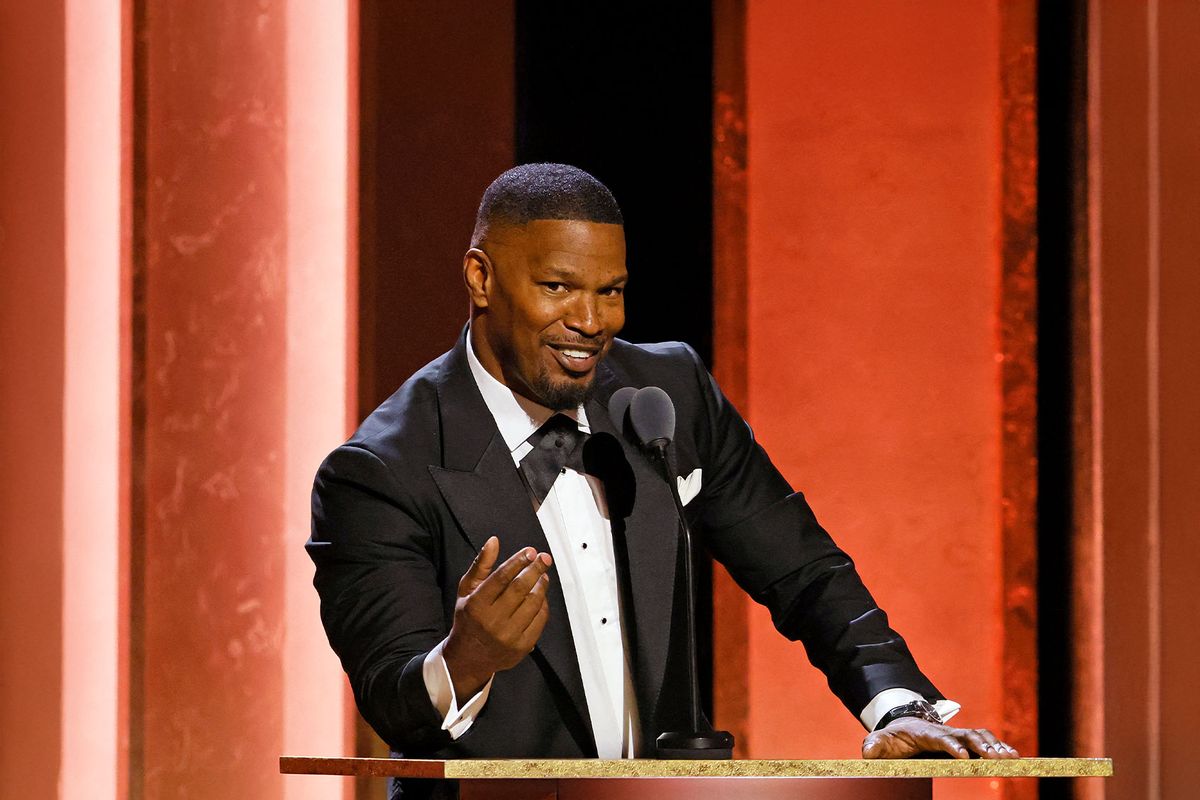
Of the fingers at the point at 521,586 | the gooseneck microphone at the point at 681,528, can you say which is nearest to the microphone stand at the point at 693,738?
the gooseneck microphone at the point at 681,528

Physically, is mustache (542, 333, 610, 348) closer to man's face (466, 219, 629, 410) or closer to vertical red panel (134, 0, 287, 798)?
man's face (466, 219, 629, 410)

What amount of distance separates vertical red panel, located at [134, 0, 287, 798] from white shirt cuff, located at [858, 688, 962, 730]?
183 cm

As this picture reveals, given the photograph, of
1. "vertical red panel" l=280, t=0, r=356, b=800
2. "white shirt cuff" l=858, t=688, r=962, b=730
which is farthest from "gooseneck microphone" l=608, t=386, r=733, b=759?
"vertical red panel" l=280, t=0, r=356, b=800

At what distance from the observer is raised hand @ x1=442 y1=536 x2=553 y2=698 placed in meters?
1.76

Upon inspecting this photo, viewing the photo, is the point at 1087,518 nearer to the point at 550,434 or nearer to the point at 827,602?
the point at 827,602

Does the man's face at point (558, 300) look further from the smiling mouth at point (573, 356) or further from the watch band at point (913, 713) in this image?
the watch band at point (913, 713)

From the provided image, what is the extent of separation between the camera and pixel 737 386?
3758 mm

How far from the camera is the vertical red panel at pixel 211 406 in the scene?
361cm

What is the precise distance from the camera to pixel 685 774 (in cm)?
164

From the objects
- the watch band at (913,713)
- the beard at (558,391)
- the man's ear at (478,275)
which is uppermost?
the man's ear at (478,275)

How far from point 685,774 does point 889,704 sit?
24.2 inches

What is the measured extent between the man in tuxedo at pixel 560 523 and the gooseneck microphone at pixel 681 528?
143 millimetres

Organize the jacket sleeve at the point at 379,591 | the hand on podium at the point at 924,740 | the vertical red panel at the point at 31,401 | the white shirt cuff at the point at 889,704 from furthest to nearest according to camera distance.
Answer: the vertical red panel at the point at 31,401, the white shirt cuff at the point at 889,704, the jacket sleeve at the point at 379,591, the hand on podium at the point at 924,740

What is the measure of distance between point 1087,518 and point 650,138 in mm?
1325
